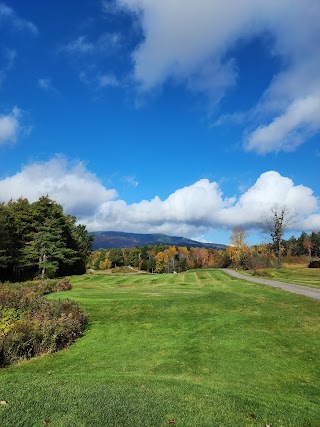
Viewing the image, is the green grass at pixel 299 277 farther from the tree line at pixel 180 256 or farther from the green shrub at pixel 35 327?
the tree line at pixel 180 256

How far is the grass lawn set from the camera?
5973 mm

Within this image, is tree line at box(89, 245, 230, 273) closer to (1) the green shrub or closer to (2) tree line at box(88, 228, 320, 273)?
(2) tree line at box(88, 228, 320, 273)

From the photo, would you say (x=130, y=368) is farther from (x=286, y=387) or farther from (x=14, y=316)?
(x=14, y=316)

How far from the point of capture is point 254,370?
30.9ft

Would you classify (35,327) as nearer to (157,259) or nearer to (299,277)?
(299,277)

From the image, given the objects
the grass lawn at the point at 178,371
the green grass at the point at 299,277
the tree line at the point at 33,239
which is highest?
the tree line at the point at 33,239

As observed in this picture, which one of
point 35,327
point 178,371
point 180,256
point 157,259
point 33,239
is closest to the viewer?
point 178,371

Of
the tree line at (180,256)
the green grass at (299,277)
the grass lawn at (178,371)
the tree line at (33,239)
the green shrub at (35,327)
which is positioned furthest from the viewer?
the tree line at (180,256)

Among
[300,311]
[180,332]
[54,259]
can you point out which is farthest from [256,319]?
[54,259]

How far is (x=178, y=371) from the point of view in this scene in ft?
30.5

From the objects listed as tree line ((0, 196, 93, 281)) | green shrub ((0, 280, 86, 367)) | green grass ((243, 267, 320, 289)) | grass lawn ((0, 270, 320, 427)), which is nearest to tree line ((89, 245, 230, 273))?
tree line ((0, 196, 93, 281))

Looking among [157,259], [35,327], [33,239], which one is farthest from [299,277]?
[157,259]

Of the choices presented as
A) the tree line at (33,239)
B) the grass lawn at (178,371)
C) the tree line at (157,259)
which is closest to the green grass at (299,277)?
the grass lawn at (178,371)

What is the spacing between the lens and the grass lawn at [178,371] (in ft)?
19.6
